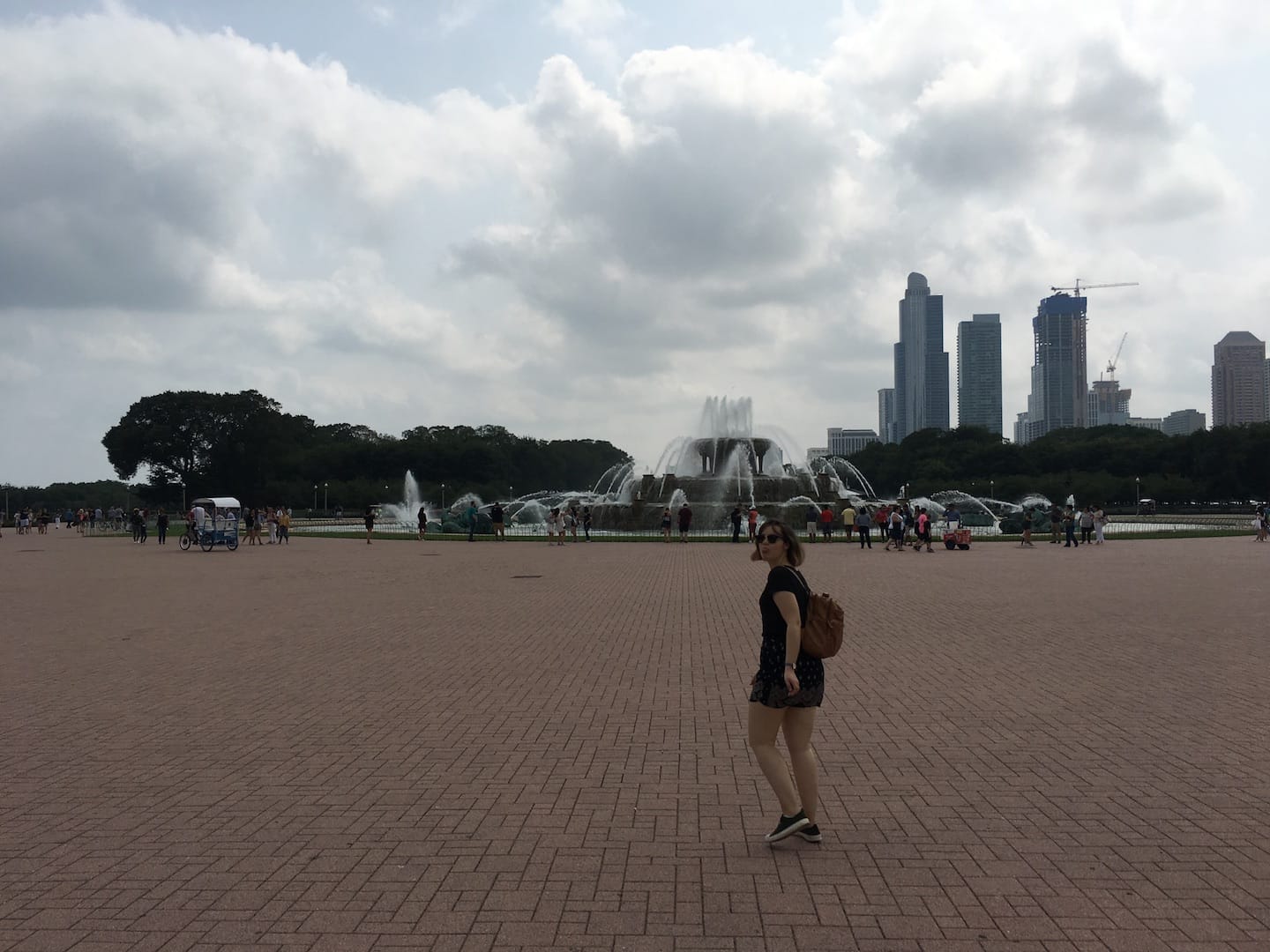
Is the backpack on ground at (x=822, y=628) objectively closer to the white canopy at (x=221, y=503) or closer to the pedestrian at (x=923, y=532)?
the pedestrian at (x=923, y=532)

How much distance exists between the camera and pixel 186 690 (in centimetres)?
916

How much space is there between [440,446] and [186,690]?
338 ft

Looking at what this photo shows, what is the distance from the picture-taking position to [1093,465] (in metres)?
106

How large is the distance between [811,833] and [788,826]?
0.47 ft

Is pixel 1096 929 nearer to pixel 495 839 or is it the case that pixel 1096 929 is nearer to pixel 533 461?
pixel 495 839

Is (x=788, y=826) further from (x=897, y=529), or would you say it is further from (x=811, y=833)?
(x=897, y=529)

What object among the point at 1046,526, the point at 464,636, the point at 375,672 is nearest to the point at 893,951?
the point at 375,672

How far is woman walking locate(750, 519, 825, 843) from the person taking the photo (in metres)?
4.99

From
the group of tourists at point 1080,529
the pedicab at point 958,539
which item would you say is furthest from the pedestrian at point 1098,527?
the pedicab at point 958,539

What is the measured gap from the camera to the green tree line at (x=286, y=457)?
86.9m

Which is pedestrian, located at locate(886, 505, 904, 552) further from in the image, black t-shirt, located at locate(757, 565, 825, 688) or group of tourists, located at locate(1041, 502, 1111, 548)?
black t-shirt, located at locate(757, 565, 825, 688)

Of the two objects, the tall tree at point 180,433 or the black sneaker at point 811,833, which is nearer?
the black sneaker at point 811,833

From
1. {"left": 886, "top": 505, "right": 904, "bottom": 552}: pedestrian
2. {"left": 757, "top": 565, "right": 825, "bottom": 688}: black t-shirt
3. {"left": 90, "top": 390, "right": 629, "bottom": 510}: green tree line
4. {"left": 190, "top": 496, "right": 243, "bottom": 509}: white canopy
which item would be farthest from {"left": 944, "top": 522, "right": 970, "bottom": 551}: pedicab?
{"left": 90, "top": 390, "right": 629, "bottom": 510}: green tree line

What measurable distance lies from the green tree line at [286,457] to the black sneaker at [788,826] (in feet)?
292
